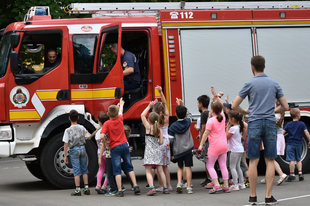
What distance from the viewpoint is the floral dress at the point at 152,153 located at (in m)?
8.43

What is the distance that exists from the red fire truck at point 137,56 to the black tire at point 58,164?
18mm

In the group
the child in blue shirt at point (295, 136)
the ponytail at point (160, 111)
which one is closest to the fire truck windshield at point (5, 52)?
the ponytail at point (160, 111)

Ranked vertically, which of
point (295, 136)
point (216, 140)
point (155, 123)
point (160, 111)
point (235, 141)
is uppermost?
point (160, 111)

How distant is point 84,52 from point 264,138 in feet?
13.7

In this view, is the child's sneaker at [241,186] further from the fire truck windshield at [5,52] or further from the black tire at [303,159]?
the fire truck windshield at [5,52]

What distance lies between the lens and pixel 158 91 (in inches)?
372

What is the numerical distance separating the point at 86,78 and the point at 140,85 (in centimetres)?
104

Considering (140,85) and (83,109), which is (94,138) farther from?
(140,85)

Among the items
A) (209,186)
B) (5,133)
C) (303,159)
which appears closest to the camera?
(209,186)

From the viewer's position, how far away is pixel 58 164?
936 centimetres

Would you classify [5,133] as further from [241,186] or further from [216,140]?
[241,186]

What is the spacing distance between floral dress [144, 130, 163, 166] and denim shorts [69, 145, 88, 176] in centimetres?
112

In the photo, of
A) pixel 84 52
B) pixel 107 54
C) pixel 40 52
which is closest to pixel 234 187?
pixel 107 54

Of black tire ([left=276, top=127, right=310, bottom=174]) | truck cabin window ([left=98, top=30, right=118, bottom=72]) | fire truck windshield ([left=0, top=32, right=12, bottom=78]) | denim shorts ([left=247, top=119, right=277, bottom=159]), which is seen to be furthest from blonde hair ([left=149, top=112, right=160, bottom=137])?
black tire ([left=276, top=127, right=310, bottom=174])
